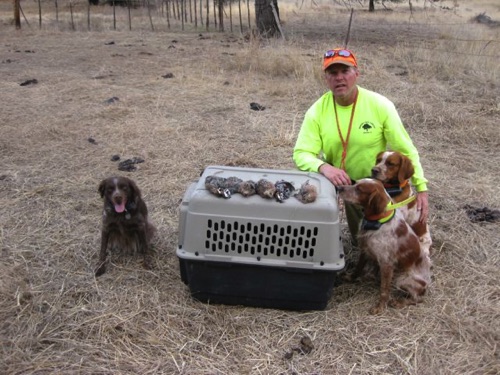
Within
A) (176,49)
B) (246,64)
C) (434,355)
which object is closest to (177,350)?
(434,355)

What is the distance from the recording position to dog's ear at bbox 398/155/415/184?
3.20m

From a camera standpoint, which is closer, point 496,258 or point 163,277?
point 163,277

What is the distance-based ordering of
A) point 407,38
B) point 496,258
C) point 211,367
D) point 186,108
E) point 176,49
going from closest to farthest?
point 211,367 → point 496,258 → point 186,108 → point 176,49 → point 407,38

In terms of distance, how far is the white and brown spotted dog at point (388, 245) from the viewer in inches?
113

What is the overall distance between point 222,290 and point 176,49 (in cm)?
1027

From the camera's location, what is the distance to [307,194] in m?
2.65

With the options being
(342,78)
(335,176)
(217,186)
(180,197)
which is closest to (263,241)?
(217,186)

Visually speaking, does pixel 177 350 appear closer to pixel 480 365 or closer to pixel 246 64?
pixel 480 365

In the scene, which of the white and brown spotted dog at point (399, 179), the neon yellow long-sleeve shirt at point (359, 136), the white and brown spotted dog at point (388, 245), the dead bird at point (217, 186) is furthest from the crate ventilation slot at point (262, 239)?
the white and brown spotted dog at point (399, 179)

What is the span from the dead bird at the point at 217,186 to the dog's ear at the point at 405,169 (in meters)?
1.20

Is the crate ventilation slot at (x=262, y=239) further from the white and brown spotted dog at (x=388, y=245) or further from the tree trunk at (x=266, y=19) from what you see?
the tree trunk at (x=266, y=19)

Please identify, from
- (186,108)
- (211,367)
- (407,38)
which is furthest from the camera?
(407,38)

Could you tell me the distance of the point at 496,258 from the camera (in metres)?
3.60

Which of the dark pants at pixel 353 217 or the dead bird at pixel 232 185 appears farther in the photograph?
the dark pants at pixel 353 217
